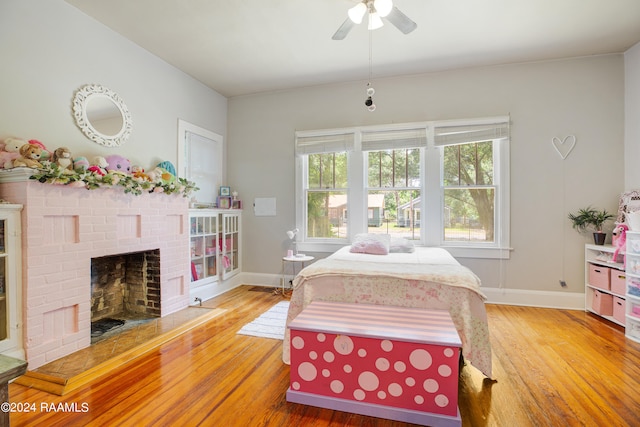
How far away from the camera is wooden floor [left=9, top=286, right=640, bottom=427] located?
1708 mm

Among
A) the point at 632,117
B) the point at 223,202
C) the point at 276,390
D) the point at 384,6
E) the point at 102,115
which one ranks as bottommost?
the point at 276,390

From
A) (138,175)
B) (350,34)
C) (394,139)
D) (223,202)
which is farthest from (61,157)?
(394,139)

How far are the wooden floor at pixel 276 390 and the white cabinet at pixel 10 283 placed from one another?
31 centimetres

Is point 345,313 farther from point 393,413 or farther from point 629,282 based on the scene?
point 629,282

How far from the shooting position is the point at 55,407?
1806mm

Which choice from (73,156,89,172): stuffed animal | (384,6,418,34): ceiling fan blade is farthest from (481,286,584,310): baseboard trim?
(73,156,89,172): stuffed animal

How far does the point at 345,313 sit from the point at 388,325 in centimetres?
31

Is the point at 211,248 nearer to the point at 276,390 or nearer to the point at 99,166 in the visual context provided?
the point at 99,166

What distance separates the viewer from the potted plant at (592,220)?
11.0ft

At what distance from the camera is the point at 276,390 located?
198 centimetres

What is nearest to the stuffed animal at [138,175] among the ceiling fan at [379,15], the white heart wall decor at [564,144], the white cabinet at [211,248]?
the white cabinet at [211,248]

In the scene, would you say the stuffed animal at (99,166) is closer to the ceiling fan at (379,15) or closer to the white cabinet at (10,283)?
the white cabinet at (10,283)

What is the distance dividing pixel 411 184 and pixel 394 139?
641 millimetres

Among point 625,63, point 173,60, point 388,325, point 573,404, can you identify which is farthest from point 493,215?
point 173,60
